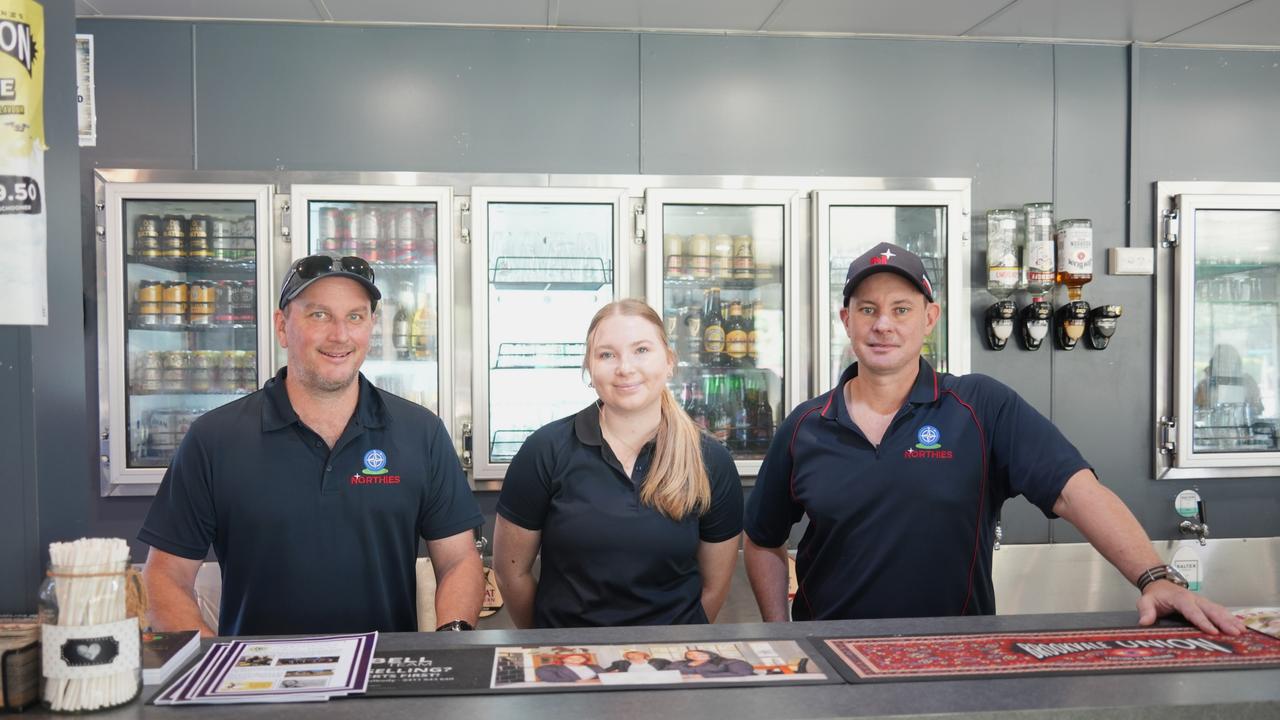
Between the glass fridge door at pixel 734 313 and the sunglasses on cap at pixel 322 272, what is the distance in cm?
165

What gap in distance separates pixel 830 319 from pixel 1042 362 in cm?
102

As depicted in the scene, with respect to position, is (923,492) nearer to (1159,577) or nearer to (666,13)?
(1159,577)

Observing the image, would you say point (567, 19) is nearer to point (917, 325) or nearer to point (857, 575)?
point (917, 325)

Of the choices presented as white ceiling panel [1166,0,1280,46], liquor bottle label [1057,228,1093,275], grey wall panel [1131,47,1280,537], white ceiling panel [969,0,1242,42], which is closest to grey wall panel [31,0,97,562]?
→ white ceiling panel [969,0,1242,42]

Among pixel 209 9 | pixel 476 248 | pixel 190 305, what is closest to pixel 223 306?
pixel 190 305

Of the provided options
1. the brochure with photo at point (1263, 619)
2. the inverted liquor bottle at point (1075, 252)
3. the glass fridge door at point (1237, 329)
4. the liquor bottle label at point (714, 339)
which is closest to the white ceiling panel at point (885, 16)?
the inverted liquor bottle at point (1075, 252)

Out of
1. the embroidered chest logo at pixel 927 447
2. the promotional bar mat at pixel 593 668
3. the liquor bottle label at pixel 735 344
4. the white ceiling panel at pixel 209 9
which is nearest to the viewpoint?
the promotional bar mat at pixel 593 668

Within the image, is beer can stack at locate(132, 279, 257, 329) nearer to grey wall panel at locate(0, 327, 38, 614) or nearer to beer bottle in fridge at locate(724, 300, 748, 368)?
beer bottle in fridge at locate(724, 300, 748, 368)

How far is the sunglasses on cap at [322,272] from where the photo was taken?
1963 millimetres

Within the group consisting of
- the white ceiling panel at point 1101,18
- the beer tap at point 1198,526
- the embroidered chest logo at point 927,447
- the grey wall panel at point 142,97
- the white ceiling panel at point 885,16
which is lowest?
the beer tap at point 1198,526

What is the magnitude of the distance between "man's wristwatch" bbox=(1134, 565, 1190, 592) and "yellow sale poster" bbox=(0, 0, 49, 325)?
6.30 ft

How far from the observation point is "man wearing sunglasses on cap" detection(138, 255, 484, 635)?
73.1 inches

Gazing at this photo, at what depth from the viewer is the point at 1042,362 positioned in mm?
3752

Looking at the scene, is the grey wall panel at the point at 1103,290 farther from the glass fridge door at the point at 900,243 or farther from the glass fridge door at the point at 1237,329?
the glass fridge door at the point at 900,243
